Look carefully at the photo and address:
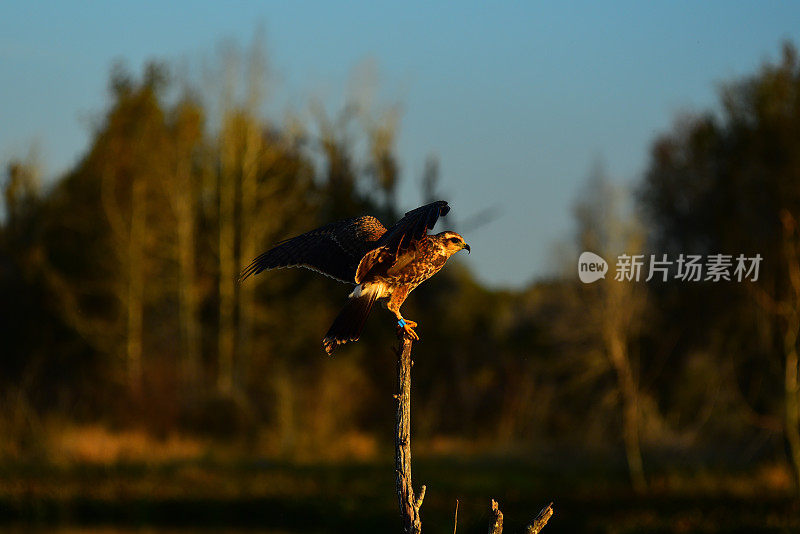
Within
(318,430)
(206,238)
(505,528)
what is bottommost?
(505,528)

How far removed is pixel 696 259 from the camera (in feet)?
64.0

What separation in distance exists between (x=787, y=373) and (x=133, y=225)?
45.5 ft

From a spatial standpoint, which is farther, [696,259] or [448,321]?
[448,321]

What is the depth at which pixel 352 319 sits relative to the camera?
4730 millimetres

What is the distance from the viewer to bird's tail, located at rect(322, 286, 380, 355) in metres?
4.67

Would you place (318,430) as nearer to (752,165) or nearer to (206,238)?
(206,238)

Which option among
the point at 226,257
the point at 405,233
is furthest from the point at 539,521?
the point at 226,257

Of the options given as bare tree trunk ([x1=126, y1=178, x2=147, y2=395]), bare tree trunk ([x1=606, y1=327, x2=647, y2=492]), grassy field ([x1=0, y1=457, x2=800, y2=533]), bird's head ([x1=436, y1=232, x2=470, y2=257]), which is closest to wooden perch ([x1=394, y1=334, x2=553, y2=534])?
bird's head ([x1=436, y1=232, x2=470, y2=257])

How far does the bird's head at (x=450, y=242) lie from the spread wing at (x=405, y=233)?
0.17m

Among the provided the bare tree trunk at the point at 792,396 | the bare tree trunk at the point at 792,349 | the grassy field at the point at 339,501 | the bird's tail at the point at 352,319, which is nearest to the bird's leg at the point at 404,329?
the bird's tail at the point at 352,319

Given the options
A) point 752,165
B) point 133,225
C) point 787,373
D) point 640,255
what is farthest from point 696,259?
point 133,225

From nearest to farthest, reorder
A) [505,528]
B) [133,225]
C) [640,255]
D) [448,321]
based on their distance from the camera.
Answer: [505,528], [640,255], [133,225], [448,321]

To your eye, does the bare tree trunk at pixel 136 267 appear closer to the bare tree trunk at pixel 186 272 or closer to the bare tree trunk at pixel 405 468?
the bare tree trunk at pixel 186 272

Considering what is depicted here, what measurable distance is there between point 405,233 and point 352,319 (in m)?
0.60
